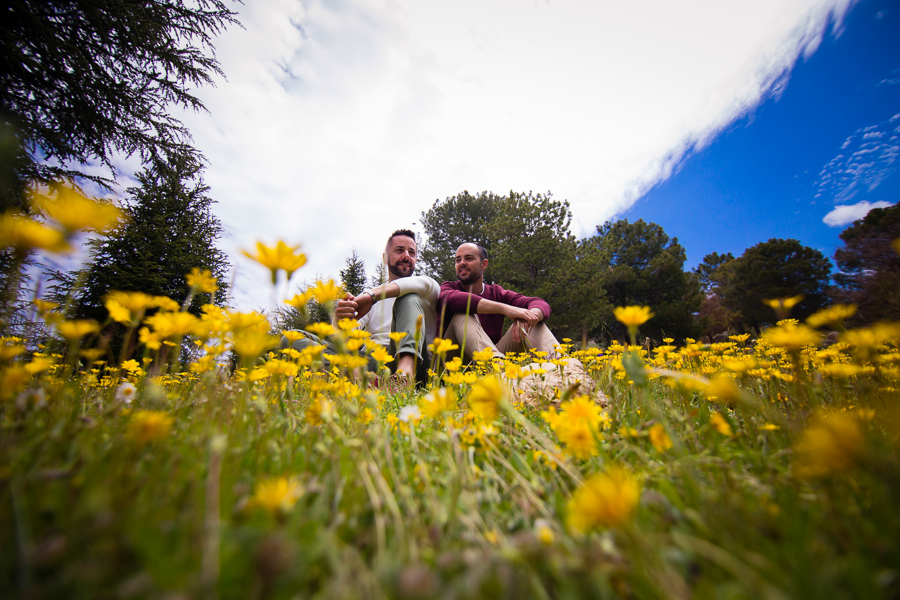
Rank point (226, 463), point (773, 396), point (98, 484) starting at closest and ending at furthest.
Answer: point (98, 484) → point (226, 463) → point (773, 396)

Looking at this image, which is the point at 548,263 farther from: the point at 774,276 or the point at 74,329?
the point at 774,276

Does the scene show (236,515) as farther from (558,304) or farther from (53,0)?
(558,304)

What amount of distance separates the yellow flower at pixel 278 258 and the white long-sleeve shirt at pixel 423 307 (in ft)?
5.75

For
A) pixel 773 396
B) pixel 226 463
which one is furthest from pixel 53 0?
pixel 773 396

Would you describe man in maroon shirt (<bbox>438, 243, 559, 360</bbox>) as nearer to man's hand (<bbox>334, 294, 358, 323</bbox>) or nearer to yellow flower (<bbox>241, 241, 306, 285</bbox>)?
man's hand (<bbox>334, 294, 358, 323</bbox>)

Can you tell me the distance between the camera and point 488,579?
1.15 ft

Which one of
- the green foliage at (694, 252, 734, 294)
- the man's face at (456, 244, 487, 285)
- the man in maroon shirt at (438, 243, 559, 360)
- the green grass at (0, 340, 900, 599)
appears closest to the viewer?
the green grass at (0, 340, 900, 599)

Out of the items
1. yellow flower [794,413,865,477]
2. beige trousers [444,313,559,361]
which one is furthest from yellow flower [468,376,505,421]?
beige trousers [444,313,559,361]

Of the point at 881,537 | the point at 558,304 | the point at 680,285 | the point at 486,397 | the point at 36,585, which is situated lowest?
the point at 881,537

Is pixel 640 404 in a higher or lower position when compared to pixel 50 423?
lower

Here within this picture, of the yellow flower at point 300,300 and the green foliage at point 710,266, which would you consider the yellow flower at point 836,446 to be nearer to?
the yellow flower at point 300,300

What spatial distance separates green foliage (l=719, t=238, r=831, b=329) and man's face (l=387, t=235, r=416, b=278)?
18.5m

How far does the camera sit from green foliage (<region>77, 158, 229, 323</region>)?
5.95 m

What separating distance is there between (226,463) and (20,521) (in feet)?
0.90
